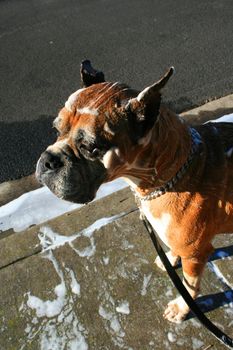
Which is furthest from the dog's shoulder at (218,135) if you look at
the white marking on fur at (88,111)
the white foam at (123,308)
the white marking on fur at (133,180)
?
the white foam at (123,308)

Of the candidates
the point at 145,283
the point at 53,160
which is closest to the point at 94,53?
the point at 145,283

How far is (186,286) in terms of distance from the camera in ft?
10.1

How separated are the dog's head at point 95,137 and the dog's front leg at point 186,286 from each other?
0.95 m

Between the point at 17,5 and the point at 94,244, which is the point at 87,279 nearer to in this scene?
the point at 94,244

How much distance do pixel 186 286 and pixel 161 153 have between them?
1179mm

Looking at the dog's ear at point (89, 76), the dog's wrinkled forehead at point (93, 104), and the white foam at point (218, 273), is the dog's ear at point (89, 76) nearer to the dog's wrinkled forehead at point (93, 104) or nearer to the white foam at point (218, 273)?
the dog's wrinkled forehead at point (93, 104)

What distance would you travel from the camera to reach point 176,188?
257 cm

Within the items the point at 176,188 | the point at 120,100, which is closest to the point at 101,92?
the point at 120,100

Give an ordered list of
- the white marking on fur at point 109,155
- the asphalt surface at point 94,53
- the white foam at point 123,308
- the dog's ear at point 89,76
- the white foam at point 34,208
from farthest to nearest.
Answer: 1. the asphalt surface at point 94,53
2. the white foam at point 34,208
3. the white foam at point 123,308
4. the dog's ear at point 89,76
5. the white marking on fur at point 109,155

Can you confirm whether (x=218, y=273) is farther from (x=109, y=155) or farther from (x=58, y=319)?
(x=109, y=155)

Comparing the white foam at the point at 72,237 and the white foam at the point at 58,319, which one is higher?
the white foam at the point at 72,237

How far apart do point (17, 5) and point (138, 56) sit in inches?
136

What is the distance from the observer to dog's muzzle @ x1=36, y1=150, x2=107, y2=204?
2.25 meters

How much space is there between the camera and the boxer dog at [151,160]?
7.25 ft
